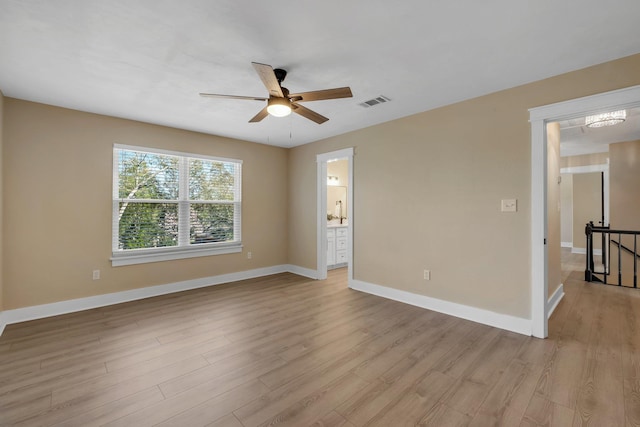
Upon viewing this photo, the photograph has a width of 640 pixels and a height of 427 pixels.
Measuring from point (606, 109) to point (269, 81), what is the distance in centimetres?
305

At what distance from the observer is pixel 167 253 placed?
448cm

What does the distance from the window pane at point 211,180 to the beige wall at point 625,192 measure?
25.0ft

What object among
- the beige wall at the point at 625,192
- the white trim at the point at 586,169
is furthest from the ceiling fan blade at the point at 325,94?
the white trim at the point at 586,169

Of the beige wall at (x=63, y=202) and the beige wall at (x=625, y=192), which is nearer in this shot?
the beige wall at (x=63, y=202)

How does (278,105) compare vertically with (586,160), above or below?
below

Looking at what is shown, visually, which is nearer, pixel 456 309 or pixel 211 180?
pixel 456 309

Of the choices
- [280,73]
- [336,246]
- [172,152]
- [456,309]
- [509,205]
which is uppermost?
[280,73]

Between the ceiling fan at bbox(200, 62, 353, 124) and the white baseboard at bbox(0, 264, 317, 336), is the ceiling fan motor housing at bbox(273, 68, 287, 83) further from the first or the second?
the white baseboard at bbox(0, 264, 317, 336)

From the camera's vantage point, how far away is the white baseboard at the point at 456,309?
3.04m

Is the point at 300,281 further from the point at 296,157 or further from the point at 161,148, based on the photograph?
the point at 161,148

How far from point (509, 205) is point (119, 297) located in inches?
206

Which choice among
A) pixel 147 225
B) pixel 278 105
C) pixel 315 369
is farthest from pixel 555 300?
pixel 147 225

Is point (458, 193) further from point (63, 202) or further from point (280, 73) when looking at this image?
point (63, 202)

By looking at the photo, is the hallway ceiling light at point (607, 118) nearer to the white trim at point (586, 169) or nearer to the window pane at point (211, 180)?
the white trim at point (586, 169)
